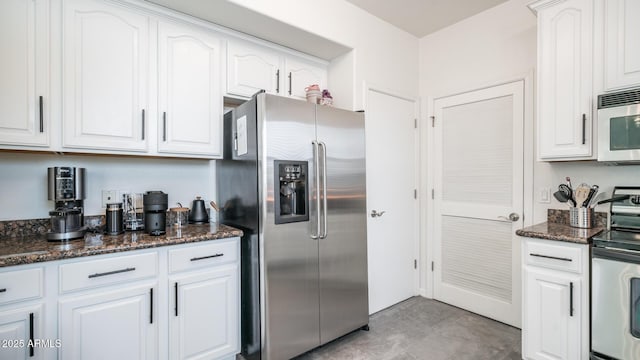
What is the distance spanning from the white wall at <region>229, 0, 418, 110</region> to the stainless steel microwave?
1.62 metres

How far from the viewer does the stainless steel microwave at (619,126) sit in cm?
177

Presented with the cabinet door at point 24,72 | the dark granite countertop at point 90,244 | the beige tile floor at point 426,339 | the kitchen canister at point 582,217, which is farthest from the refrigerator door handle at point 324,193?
the kitchen canister at point 582,217

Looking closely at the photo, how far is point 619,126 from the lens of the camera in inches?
71.4

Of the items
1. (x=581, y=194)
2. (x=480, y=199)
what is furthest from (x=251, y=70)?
(x=581, y=194)

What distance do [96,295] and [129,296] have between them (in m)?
0.15

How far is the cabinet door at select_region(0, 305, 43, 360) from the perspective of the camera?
1.37m

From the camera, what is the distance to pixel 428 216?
3219 mm

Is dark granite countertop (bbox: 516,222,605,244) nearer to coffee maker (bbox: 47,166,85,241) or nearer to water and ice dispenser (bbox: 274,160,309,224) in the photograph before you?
water and ice dispenser (bbox: 274,160,309,224)

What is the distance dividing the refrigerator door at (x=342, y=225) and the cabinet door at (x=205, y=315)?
0.63 m

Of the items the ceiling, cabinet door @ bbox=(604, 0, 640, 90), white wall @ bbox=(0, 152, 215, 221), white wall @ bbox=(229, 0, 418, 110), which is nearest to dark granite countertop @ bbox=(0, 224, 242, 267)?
white wall @ bbox=(0, 152, 215, 221)

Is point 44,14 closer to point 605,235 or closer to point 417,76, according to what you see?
point 417,76

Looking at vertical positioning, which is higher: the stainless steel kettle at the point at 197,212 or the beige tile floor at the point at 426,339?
the stainless steel kettle at the point at 197,212

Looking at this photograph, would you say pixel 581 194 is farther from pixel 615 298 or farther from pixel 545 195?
pixel 615 298

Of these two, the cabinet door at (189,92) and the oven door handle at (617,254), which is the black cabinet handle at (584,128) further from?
the cabinet door at (189,92)
